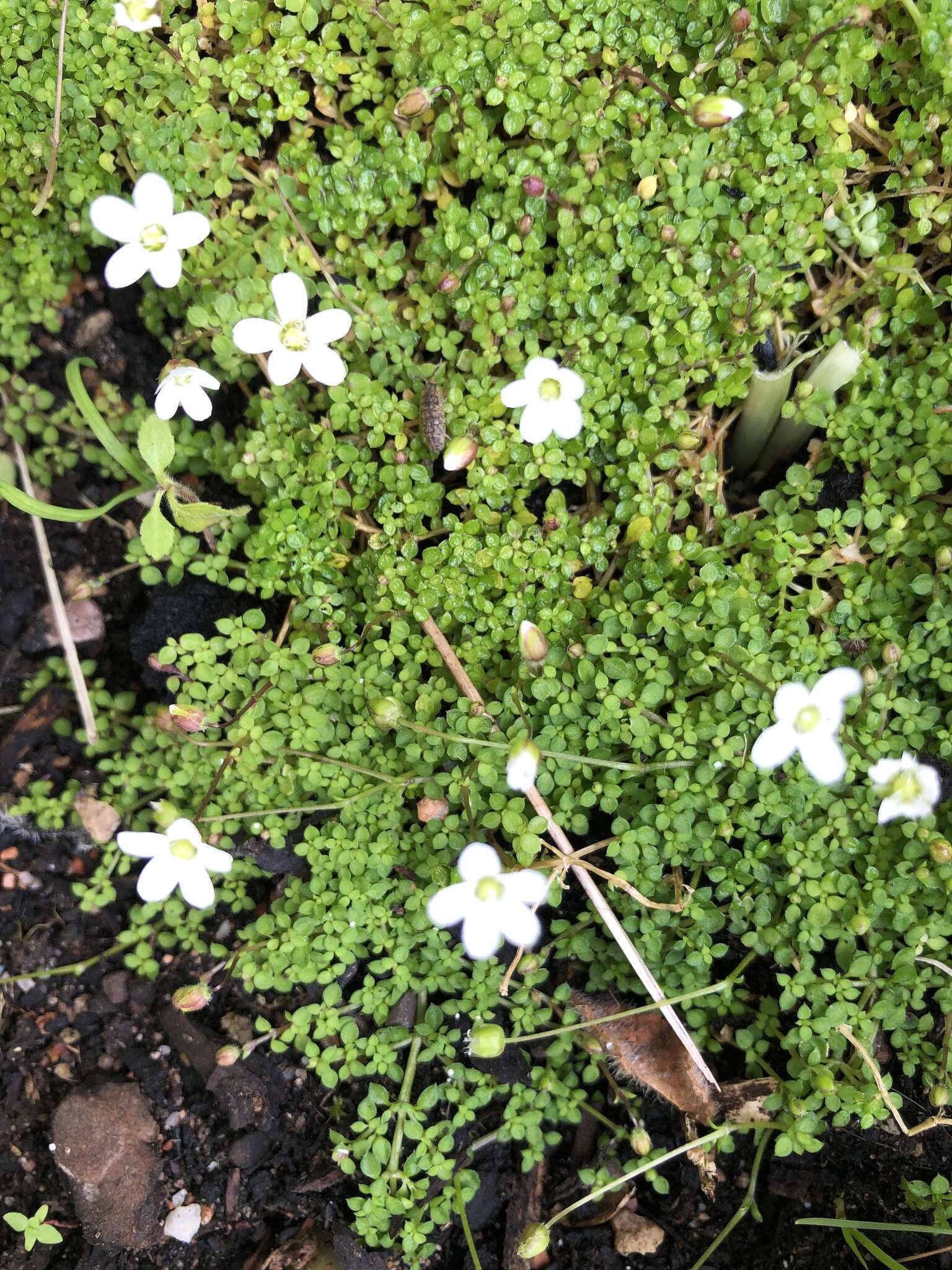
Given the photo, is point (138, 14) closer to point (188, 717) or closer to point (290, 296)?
point (290, 296)

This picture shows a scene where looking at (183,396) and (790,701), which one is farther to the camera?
(183,396)

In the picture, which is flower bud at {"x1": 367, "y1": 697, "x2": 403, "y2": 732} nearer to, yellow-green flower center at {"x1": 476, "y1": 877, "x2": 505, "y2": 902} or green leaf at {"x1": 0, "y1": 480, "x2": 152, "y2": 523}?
yellow-green flower center at {"x1": 476, "y1": 877, "x2": 505, "y2": 902}

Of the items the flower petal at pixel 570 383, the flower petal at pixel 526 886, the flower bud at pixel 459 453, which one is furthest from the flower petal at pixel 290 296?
the flower petal at pixel 526 886

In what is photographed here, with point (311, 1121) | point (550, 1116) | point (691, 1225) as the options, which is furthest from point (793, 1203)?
point (311, 1121)

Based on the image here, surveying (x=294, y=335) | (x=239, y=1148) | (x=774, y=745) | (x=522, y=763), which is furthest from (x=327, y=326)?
(x=239, y=1148)

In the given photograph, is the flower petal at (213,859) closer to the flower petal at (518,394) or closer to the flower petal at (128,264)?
the flower petal at (518,394)


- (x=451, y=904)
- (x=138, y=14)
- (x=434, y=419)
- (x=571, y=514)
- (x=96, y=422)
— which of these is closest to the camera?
(x=451, y=904)
